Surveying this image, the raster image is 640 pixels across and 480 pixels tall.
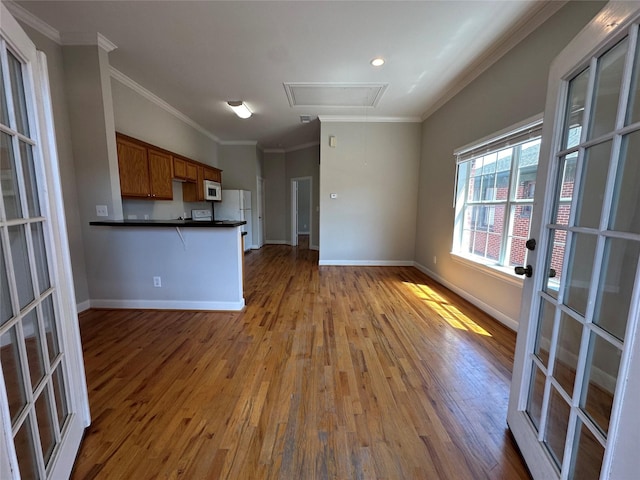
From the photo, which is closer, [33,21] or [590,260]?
[590,260]

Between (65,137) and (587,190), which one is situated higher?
(65,137)

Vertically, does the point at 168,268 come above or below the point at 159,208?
below

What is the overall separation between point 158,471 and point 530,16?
3.87 meters

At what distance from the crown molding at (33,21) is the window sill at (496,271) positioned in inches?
190

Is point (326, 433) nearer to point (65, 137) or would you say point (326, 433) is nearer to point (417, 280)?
point (417, 280)

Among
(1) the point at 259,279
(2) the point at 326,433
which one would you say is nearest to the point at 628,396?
(2) the point at 326,433

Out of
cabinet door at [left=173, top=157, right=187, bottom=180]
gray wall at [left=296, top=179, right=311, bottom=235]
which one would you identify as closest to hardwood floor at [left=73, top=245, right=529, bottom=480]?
cabinet door at [left=173, top=157, right=187, bottom=180]

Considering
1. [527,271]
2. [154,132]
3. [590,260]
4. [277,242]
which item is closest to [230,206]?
[277,242]

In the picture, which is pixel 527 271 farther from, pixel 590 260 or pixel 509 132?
pixel 509 132

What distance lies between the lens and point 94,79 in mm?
2580

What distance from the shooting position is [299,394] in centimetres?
160

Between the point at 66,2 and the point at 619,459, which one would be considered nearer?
the point at 619,459

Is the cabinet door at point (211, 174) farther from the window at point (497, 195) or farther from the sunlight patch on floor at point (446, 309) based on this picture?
the window at point (497, 195)

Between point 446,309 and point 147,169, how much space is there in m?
4.10
